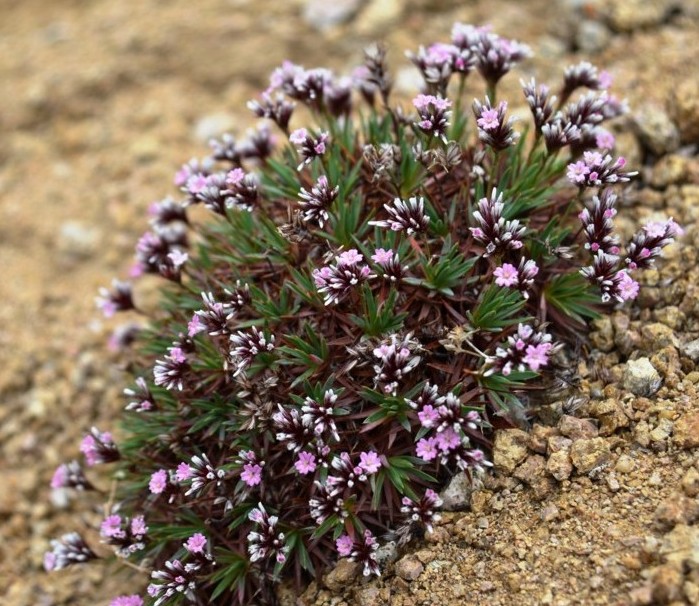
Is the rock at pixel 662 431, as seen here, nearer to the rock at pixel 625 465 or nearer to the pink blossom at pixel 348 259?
the rock at pixel 625 465

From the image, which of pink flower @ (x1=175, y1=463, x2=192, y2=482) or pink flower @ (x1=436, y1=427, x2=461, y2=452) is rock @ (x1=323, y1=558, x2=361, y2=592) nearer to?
pink flower @ (x1=436, y1=427, x2=461, y2=452)

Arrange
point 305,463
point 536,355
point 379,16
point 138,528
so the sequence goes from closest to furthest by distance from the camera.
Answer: point 536,355, point 305,463, point 138,528, point 379,16

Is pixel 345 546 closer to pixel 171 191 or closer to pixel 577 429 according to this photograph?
pixel 577 429

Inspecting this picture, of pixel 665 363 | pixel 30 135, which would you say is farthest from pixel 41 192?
pixel 665 363

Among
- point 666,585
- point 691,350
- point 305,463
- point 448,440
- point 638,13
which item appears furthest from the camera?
point 638,13

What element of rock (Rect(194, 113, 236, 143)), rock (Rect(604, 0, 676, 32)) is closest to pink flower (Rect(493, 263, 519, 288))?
rock (Rect(604, 0, 676, 32))

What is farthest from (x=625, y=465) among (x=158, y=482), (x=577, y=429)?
(x=158, y=482)

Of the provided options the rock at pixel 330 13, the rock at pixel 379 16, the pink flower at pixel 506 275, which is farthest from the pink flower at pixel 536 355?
the rock at pixel 330 13
